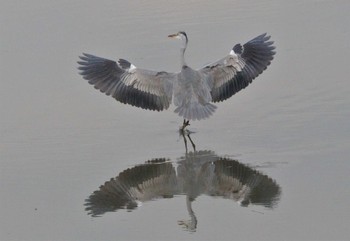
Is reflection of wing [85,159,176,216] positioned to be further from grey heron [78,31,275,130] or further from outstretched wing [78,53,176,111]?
outstretched wing [78,53,176,111]

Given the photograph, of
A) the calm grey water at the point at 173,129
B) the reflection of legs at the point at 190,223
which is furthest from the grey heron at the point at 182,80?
the reflection of legs at the point at 190,223

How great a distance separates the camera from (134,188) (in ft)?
27.5

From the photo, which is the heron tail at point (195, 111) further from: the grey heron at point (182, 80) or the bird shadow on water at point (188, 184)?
the bird shadow on water at point (188, 184)

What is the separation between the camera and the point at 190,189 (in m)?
8.20

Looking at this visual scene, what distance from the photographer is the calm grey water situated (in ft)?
24.6

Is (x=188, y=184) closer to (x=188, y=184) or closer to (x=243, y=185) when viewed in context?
(x=188, y=184)

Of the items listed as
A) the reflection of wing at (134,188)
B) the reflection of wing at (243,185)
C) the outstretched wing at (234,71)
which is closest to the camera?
the reflection of wing at (243,185)

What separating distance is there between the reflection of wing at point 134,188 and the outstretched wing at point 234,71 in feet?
5.31

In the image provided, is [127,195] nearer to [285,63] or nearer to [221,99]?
[221,99]

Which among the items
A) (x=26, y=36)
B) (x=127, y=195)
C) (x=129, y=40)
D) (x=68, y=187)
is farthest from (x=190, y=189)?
(x=26, y=36)

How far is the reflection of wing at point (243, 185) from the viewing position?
7.83 metres

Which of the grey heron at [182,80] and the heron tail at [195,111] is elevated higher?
the grey heron at [182,80]

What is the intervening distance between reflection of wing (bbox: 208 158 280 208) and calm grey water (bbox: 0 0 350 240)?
0.07 ft

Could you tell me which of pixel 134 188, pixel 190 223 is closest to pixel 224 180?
pixel 134 188
